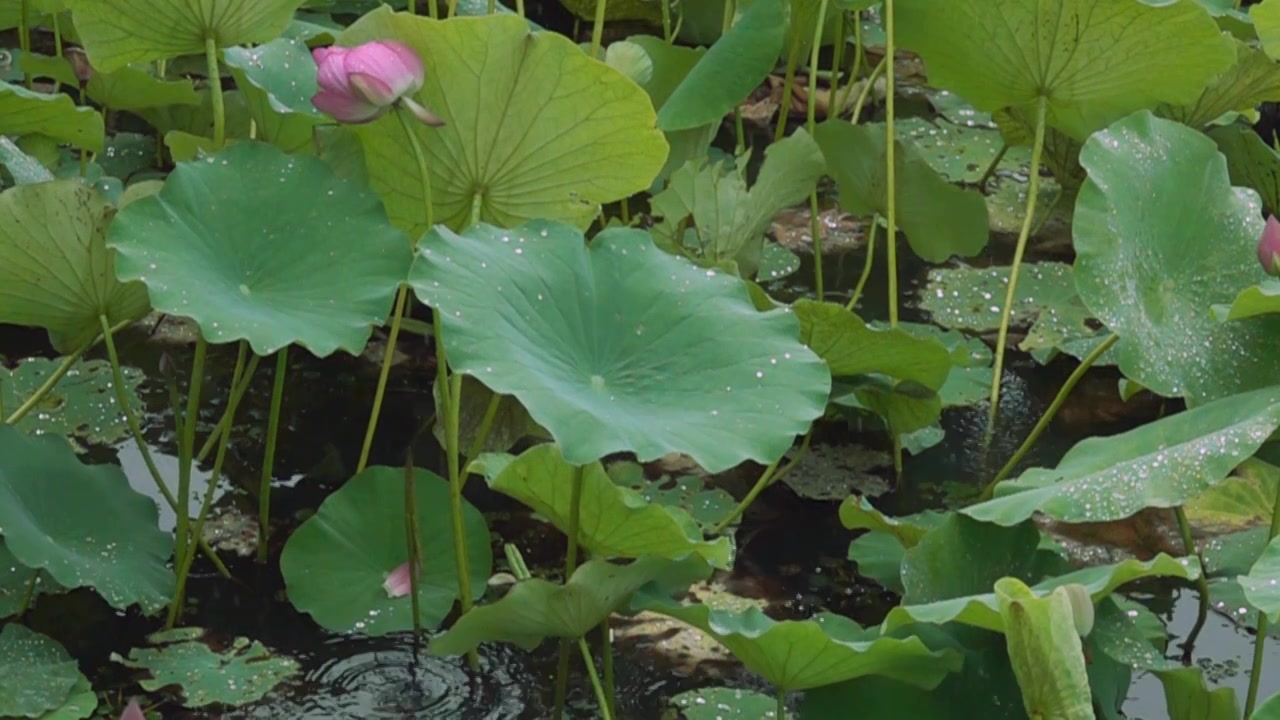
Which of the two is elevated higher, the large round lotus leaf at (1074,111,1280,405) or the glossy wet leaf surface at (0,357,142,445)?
the large round lotus leaf at (1074,111,1280,405)

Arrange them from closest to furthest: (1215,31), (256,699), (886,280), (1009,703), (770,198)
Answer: (1009,703) < (256,699) < (1215,31) < (770,198) < (886,280)

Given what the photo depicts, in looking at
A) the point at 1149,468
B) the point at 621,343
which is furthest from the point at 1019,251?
the point at 621,343

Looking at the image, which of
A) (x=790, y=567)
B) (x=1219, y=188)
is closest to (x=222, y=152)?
(x=790, y=567)

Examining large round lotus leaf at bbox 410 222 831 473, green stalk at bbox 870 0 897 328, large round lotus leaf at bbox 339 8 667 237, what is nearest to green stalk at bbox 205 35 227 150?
large round lotus leaf at bbox 339 8 667 237

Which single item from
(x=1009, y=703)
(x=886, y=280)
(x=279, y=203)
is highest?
(x=279, y=203)

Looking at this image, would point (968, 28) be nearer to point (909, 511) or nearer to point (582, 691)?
point (909, 511)

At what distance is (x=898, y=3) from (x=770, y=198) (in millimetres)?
284

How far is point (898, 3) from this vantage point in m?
1.96

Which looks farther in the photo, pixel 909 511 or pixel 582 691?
pixel 909 511

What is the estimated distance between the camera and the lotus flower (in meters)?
1.36

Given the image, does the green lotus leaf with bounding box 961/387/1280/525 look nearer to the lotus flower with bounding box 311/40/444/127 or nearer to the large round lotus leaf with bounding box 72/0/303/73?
the lotus flower with bounding box 311/40/444/127

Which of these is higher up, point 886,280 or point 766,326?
point 766,326

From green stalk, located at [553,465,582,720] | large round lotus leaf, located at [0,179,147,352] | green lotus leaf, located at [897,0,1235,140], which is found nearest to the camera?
green stalk, located at [553,465,582,720]

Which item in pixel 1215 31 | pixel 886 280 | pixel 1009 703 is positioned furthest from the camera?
pixel 886 280
